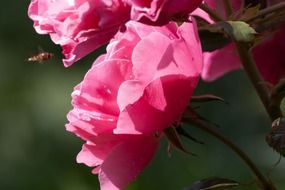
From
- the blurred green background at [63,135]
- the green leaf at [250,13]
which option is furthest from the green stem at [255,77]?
the blurred green background at [63,135]

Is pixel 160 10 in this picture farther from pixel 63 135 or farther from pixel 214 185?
pixel 63 135

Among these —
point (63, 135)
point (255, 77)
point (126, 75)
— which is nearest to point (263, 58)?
point (255, 77)

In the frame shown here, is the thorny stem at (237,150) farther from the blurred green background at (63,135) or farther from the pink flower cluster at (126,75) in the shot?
the blurred green background at (63,135)

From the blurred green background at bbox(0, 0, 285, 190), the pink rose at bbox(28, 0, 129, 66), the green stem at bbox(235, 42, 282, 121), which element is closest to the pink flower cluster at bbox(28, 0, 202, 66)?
the pink rose at bbox(28, 0, 129, 66)

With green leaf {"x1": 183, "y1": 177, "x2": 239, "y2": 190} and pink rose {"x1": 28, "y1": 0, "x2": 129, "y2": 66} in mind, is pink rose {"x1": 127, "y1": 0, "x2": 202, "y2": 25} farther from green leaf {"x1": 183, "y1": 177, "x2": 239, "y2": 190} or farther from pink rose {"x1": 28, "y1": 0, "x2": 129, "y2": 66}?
green leaf {"x1": 183, "y1": 177, "x2": 239, "y2": 190}

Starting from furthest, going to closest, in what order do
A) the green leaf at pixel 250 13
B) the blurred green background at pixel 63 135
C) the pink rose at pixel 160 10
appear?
the blurred green background at pixel 63 135
the green leaf at pixel 250 13
the pink rose at pixel 160 10

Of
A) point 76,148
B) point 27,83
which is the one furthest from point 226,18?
point 27,83
